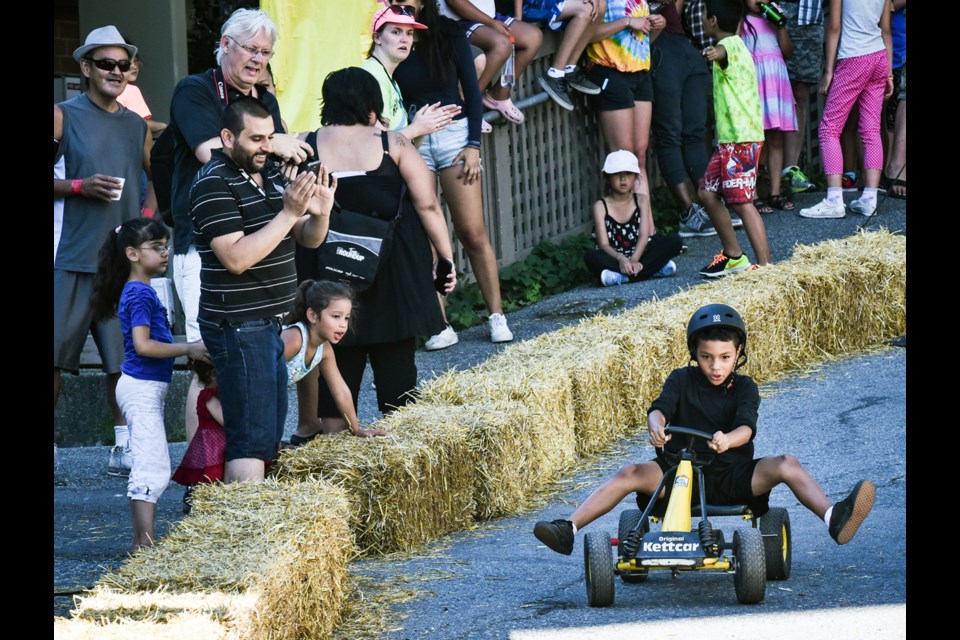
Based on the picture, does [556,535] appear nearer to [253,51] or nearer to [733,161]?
[253,51]

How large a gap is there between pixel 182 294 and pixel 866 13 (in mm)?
6622

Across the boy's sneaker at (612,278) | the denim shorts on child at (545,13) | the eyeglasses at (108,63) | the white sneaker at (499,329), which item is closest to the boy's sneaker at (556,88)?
the denim shorts on child at (545,13)

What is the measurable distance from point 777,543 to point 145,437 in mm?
2507

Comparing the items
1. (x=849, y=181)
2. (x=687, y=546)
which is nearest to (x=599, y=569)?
(x=687, y=546)

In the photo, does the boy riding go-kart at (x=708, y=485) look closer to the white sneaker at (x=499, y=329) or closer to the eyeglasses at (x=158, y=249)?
the eyeglasses at (x=158, y=249)

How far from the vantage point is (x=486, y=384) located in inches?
273

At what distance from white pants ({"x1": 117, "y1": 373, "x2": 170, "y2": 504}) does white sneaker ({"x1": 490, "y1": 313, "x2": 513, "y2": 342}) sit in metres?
3.49

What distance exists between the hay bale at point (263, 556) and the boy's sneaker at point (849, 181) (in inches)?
347

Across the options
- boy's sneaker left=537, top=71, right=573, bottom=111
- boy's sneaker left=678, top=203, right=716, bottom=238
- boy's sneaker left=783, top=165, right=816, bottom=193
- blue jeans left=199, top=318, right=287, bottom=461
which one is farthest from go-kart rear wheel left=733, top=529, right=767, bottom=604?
boy's sneaker left=783, top=165, right=816, bottom=193

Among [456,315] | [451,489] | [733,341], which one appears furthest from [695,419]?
[456,315]

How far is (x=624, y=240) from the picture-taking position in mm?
10656

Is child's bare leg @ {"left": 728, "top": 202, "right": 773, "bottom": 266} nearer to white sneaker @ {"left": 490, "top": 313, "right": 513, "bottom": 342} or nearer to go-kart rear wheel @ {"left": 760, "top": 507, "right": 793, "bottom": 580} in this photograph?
white sneaker @ {"left": 490, "top": 313, "right": 513, "bottom": 342}
